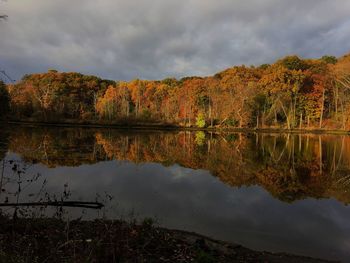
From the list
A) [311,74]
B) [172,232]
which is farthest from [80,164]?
[311,74]

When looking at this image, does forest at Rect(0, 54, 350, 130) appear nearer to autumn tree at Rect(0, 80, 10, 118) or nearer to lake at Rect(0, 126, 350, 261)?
autumn tree at Rect(0, 80, 10, 118)

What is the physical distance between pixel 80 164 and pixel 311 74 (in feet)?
192

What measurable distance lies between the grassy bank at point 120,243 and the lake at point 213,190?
95 cm

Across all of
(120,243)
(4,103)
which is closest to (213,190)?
(120,243)

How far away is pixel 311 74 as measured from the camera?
6650 cm

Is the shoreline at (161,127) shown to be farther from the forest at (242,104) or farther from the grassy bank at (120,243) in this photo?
the grassy bank at (120,243)

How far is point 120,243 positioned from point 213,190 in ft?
27.3

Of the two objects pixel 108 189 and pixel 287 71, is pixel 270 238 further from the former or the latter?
pixel 287 71

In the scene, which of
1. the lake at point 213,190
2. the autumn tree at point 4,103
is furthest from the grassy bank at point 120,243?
the autumn tree at point 4,103

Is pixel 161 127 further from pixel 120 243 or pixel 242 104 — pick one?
pixel 120 243

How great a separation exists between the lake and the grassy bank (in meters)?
0.95

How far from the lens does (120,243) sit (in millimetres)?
6055

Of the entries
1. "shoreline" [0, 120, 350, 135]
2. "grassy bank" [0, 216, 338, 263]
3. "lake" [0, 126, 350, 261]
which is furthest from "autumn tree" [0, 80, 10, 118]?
"grassy bank" [0, 216, 338, 263]

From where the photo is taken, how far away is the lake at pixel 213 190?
29.3 ft
